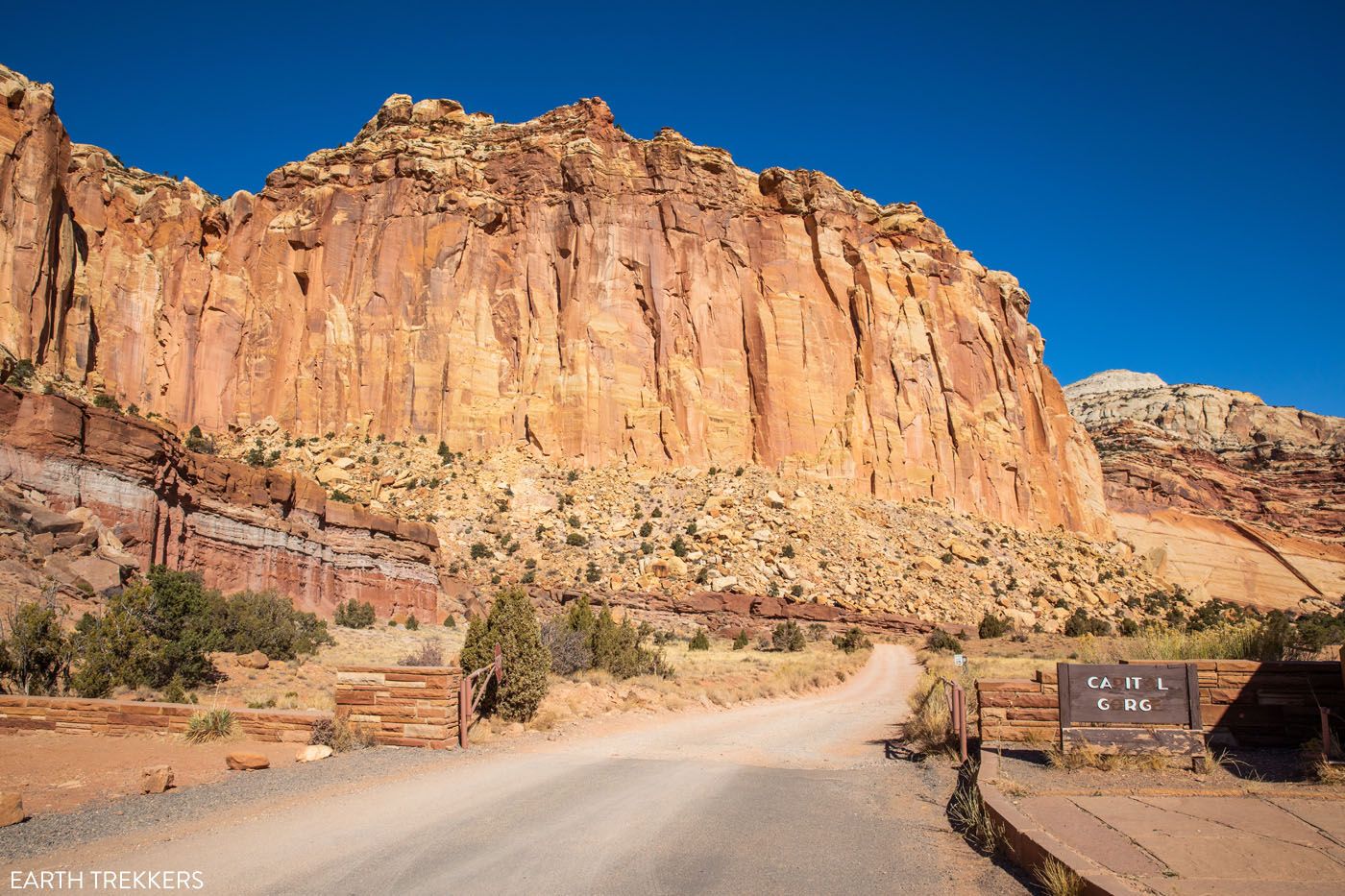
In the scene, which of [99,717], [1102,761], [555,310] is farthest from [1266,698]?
[555,310]

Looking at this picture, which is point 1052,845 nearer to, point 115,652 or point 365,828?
point 365,828

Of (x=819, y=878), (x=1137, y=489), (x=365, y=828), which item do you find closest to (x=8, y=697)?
(x=365, y=828)

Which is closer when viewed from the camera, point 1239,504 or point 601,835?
point 601,835

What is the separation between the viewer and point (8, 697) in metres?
11.7

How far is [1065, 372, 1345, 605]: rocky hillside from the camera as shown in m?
73.1

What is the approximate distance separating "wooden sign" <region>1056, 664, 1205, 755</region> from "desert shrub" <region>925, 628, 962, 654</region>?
97.7 ft

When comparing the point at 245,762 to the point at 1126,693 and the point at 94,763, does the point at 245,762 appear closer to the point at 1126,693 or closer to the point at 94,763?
the point at 94,763

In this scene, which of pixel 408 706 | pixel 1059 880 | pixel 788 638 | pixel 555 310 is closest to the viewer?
pixel 1059 880

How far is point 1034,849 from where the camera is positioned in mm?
6312

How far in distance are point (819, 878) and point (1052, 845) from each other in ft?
5.81

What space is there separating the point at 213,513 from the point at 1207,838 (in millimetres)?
32717

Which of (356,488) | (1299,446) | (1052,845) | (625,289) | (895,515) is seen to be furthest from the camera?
(1299,446)

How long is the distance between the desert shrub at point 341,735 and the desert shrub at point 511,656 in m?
2.84

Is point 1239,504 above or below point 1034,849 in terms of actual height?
above
